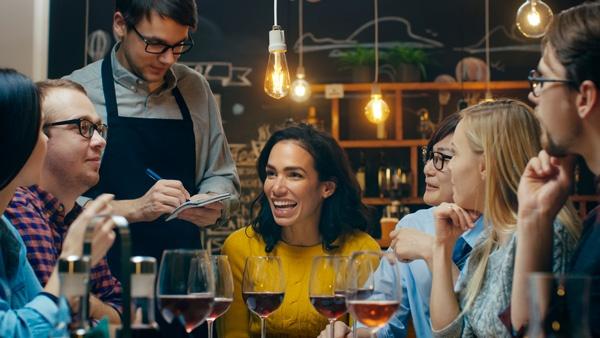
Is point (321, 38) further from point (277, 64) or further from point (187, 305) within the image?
point (187, 305)

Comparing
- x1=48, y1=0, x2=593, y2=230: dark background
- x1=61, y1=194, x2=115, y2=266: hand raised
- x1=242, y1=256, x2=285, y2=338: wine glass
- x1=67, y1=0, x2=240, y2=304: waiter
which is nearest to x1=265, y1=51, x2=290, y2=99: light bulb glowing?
x1=67, y1=0, x2=240, y2=304: waiter

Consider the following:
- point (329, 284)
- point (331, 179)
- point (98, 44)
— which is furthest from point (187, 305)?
point (98, 44)

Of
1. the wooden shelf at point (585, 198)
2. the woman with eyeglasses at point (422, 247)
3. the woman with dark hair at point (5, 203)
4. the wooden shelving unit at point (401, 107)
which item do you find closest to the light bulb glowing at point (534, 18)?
the woman with eyeglasses at point (422, 247)

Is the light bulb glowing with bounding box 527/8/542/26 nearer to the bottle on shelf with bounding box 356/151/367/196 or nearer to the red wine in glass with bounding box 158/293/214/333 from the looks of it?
the red wine in glass with bounding box 158/293/214/333

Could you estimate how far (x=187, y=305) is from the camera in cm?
168

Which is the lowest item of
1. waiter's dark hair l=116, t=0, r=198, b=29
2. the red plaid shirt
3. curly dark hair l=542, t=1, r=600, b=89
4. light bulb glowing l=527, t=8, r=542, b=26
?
the red plaid shirt

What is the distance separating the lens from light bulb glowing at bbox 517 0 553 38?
403 cm

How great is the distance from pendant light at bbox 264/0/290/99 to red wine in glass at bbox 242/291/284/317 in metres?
1.23

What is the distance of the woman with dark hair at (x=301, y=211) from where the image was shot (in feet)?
10.4

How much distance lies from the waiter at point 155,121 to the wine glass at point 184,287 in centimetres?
115

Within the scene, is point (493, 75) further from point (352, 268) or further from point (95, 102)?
point (352, 268)

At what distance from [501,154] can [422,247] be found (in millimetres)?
333

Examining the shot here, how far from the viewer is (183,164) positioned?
10.2 ft

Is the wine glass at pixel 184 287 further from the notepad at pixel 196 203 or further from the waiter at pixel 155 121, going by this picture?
the waiter at pixel 155 121
